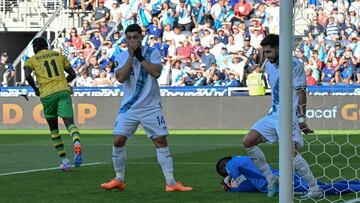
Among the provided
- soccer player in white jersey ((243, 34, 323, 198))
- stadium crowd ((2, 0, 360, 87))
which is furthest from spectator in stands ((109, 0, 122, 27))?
soccer player in white jersey ((243, 34, 323, 198))

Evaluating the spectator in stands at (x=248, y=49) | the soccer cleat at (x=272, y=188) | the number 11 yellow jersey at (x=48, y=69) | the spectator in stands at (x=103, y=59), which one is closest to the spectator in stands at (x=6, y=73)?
the spectator in stands at (x=103, y=59)

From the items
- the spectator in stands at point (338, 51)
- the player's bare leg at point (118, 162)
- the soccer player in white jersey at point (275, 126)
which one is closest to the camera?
the soccer player in white jersey at point (275, 126)

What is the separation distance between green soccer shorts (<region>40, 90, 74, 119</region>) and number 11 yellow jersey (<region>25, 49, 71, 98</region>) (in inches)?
2.9

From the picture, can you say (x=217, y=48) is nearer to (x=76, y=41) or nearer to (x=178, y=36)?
(x=178, y=36)

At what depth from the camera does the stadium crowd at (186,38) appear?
27422 millimetres

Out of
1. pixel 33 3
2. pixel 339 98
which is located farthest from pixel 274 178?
pixel 33 3

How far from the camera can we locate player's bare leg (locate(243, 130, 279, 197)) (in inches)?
403

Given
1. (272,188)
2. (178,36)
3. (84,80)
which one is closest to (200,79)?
(178,36)

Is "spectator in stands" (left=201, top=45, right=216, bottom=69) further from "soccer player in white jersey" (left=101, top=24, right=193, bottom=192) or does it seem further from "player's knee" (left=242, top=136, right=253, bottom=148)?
"player's knee" (left=242, top=136, right=253, bottom=148)

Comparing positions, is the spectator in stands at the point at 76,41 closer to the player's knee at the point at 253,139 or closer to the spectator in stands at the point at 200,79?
the spectator in stands at the point at 200,79

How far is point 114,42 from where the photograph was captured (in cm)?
3058

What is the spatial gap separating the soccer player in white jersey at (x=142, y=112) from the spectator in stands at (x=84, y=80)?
17.6 m

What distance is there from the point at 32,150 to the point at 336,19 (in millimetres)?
6802

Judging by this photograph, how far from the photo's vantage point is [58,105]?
14.5 meters
